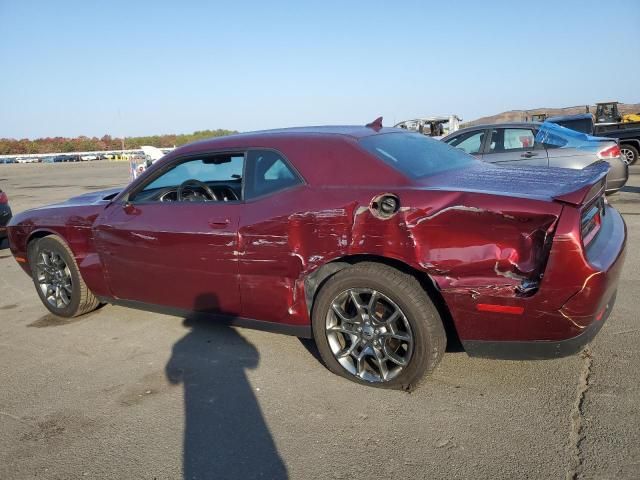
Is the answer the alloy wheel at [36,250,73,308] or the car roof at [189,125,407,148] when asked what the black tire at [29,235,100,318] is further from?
the car roof at [189,125,407,148]

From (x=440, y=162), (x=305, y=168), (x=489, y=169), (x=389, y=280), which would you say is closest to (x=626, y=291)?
(x=489, y=169)

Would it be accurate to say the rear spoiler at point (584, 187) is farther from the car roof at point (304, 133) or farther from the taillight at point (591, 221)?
the car roof at point (304, 133)

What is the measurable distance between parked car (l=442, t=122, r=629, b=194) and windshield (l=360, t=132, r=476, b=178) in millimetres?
4133

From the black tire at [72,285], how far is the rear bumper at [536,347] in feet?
11.2

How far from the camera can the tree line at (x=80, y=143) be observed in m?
73.1

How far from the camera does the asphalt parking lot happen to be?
238 centimetres

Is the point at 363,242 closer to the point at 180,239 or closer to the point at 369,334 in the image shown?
the point at 369,334

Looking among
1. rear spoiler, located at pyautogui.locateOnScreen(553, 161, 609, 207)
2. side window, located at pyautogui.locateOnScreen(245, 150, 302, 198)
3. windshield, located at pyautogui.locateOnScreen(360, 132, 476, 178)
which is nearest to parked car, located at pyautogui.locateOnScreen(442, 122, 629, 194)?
windshield, located at pyautogui.locateOnScreen(360, 132, 476, 178)

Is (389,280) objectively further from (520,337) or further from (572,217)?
(572,217)

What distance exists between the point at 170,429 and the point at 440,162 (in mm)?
2469

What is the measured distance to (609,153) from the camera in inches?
A: 312

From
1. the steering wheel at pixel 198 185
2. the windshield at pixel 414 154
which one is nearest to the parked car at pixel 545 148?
the windshield at pixel 414 154

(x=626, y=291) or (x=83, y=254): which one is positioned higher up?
(x=83, y=254)

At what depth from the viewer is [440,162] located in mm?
3562
